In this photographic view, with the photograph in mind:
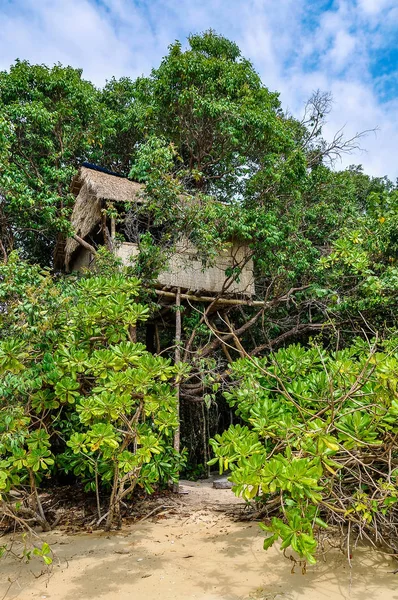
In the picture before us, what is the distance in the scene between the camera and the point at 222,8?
616 cm

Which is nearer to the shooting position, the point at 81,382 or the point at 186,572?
the point at 186,572

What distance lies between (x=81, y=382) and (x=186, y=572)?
83.5 inches

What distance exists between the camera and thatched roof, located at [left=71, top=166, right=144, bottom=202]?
8141 mm

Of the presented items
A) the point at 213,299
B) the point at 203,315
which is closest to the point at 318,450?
the point at 203,315

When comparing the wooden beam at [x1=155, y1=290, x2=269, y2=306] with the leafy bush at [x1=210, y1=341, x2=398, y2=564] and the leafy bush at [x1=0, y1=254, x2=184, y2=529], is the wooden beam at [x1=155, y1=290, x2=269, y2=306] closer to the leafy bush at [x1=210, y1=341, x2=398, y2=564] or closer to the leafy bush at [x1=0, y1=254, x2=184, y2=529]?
the leafy bush at [x1=0, y1=254, x2=184, y2=529]

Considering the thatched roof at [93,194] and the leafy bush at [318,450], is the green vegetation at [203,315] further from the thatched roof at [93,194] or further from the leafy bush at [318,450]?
the thatched roof at [93,194]

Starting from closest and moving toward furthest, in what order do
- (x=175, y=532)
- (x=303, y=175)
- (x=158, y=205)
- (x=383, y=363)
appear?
(x=383, y=363) < (x=175, y=532) < (x=158, y=205) < (x=303, y=175)

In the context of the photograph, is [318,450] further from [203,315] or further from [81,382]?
[81,382]

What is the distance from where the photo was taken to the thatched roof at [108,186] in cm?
814

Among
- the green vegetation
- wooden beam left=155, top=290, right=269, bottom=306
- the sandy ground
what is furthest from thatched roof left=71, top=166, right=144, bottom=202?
the sandy ground

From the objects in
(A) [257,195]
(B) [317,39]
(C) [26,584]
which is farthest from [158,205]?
(C) [26,584]

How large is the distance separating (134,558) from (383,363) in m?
2.80

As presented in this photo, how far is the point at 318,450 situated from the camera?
2734 mm

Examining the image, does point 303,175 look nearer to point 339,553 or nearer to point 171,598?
point 339,553
